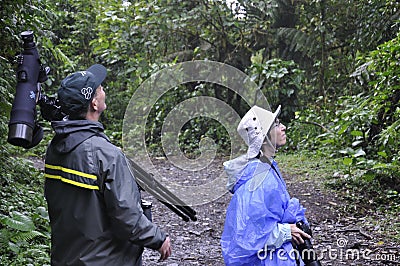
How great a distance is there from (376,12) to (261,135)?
685 cm

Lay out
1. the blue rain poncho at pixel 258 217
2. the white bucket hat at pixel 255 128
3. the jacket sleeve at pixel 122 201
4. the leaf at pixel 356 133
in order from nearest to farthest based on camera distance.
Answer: the jacket sleeve at pixel 122 201, the blue rain poncho at pixel 258 217, the white bucket hat at pixel 255 128, the leaf at pixel 356 133

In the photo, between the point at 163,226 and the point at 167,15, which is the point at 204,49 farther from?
the point at 163,226

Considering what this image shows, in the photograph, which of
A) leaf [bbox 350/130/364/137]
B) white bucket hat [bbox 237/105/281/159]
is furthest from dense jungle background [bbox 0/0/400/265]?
white bucket hat [bbox 237/105/281/159]

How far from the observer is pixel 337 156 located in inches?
347

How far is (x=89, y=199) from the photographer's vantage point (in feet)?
7.54

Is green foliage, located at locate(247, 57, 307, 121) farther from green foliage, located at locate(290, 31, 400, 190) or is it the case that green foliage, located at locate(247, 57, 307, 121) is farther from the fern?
green foliage, located at locate(290, 31, 400, 190)

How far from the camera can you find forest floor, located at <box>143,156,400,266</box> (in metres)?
4.73

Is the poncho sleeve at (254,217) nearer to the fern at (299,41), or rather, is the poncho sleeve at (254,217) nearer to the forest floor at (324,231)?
the forest floor at (324,231)

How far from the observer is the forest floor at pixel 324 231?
15.5 feet

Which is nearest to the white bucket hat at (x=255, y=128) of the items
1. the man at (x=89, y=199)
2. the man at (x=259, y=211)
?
the man at (x=259, y=211)

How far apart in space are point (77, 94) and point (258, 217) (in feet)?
3.81

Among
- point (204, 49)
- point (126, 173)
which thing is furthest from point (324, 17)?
point (126, 173)

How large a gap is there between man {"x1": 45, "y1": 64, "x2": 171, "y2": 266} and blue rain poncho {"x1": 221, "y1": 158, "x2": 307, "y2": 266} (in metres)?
0.49

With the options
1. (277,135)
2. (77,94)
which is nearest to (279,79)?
(277,135)
